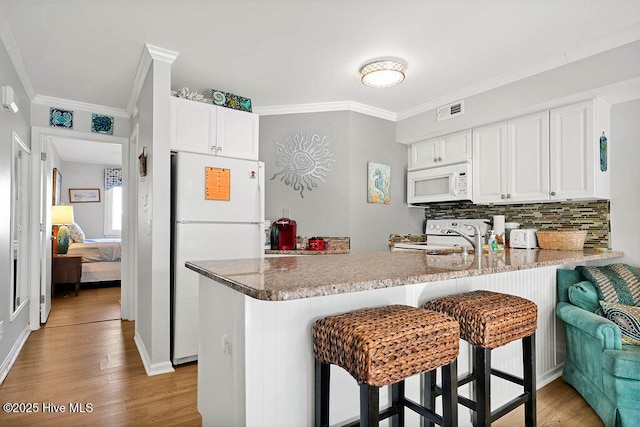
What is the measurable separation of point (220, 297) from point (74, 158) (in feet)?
25.7

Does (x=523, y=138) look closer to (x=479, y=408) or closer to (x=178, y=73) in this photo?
(x=479, y=408)

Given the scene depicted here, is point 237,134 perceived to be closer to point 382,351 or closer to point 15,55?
point 15,55

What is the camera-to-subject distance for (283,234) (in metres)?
3.65

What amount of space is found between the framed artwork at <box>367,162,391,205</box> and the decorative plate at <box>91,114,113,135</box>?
288cm

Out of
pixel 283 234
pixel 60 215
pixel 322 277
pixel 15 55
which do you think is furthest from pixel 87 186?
pixel 322 277

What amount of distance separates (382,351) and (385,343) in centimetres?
3

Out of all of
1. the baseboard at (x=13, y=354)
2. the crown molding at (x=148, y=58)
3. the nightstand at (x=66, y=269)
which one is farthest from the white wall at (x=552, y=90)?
the nightstand at (x=66, y=269)

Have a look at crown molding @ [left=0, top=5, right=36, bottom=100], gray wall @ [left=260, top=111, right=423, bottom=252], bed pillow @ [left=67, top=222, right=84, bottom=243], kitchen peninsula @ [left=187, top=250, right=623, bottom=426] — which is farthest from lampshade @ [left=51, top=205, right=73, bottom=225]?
kitchen peninsula @ [left=187, top=250, right=623, bottom=426]

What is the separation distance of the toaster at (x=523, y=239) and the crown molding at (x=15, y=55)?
4004 mm

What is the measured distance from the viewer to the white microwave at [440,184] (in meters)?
3.58

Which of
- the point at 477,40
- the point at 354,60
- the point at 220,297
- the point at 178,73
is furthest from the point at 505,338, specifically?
the point at 178,73

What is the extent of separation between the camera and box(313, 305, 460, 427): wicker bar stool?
1096 mm

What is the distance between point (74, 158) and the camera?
24.7 ft

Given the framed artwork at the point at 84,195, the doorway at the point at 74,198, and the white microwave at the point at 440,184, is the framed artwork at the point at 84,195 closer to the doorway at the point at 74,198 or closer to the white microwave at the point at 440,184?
the doorway at the point at 74,198
